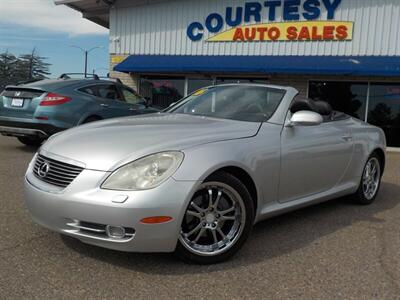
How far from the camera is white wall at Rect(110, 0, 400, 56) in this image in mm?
13000

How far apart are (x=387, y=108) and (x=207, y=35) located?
591cm

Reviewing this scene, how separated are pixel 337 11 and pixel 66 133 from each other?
453 inches

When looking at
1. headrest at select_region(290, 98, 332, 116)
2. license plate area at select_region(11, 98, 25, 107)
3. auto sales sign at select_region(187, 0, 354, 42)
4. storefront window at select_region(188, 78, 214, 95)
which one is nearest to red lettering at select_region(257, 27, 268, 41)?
auto sales sign at select_region(187, 0, 354, 42)

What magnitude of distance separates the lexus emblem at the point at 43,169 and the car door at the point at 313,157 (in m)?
1.93

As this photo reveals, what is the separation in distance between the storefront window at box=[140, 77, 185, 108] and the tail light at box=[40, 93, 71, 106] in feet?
22.7

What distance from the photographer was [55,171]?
343 centimetres

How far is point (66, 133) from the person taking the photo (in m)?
3.89

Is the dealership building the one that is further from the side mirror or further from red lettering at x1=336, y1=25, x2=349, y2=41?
the side mirror

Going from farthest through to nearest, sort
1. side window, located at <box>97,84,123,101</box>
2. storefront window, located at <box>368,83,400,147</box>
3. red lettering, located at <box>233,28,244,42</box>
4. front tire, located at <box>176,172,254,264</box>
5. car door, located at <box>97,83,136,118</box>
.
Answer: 1. red lettering, located at <box>233,28,244,42</box>
2. storefront window, located at <box>368,83,400,147</box>
3. side window, located at <box>97,84,123,101</box>
4. car door, located at <box>97,83,136,118</box>
5. front tire, located at <box>176,172,254,264</box>

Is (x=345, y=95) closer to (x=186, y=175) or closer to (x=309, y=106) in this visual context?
(x=309, y=106)

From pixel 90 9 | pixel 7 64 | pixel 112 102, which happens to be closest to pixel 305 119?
pixel 112 102

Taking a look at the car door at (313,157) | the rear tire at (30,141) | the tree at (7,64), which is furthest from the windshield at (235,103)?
the tree at (7,64)

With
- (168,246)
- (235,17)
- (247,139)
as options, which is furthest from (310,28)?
(168,246)

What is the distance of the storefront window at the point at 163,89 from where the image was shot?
15625mm
